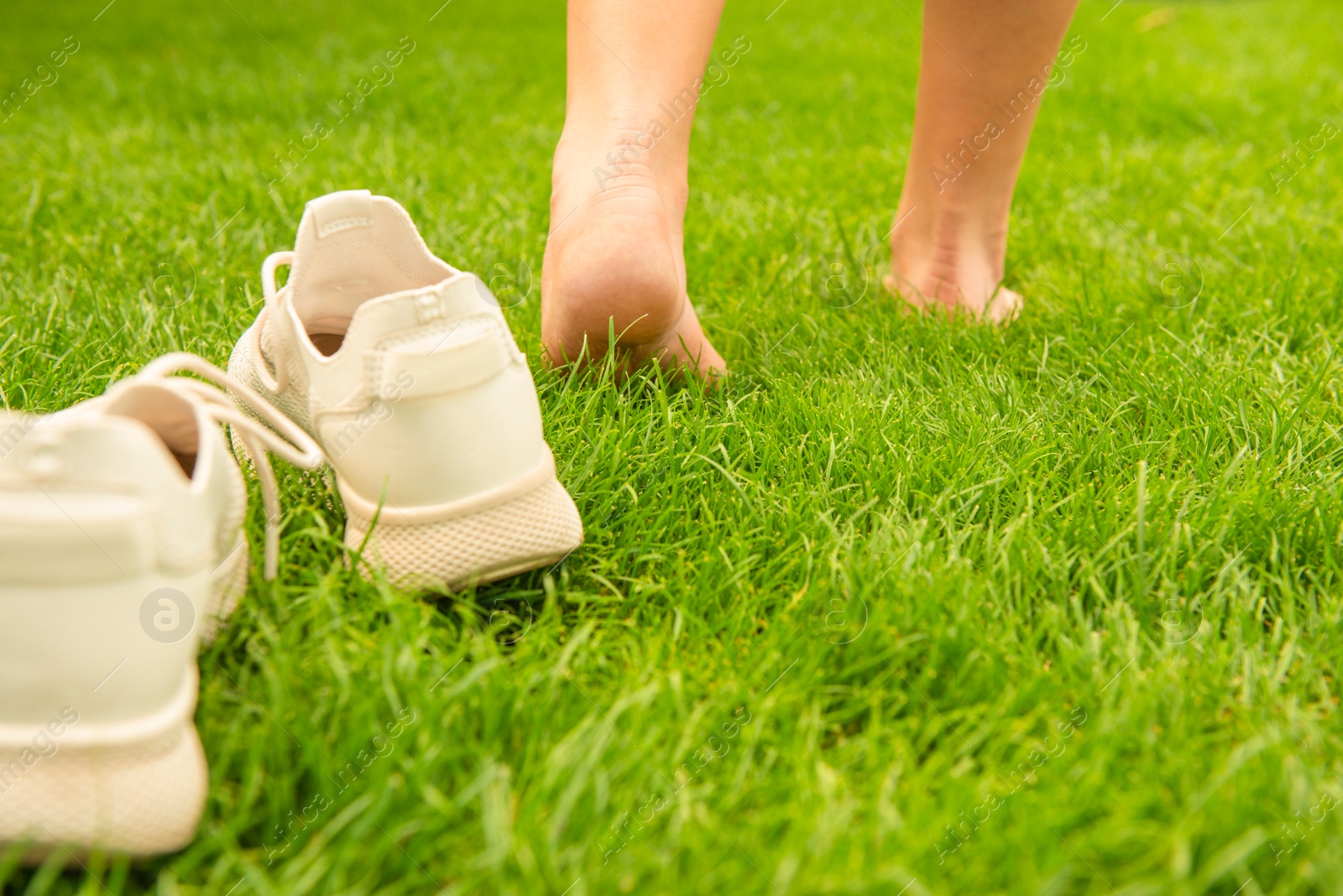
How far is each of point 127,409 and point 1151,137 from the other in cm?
329

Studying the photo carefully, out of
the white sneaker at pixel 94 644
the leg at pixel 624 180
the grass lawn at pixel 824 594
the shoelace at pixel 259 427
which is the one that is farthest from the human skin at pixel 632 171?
the white sneaker at pixel 94 644

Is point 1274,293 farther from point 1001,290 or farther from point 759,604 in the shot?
point 759,604

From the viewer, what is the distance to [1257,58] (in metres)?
4.53

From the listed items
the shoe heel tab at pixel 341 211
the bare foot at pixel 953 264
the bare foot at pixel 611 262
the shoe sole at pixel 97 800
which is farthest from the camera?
the bare foot at pixel 953 264

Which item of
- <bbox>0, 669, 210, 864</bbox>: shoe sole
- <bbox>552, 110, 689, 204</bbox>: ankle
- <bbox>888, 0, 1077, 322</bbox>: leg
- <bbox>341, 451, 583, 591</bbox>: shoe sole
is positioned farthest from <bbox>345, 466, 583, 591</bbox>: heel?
<bbox>888, 0, 1077, 322</bbox>: leg

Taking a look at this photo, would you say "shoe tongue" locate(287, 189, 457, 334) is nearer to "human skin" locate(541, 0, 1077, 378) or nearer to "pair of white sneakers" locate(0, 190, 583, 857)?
"pair of white sneakers" locate(0, 190, 583, 857)

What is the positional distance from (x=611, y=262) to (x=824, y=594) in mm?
535

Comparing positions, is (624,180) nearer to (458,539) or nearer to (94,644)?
(458,539)

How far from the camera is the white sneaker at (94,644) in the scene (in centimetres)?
73

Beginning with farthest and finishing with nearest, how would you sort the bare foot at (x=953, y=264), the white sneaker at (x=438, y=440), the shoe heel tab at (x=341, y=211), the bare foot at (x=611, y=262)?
the bare foot at (x=953, y=264) → the bare foot at (x=611, y=262) → the shoe heel tab at (x=341, y=211) → the white sneaker at (x=438, y=440)

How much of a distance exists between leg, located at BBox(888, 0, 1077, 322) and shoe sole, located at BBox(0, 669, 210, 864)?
1.49 m

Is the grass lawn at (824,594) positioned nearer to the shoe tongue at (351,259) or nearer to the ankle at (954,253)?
the ankle at (954,253)

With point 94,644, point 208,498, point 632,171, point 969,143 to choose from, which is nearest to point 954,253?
point 969,143

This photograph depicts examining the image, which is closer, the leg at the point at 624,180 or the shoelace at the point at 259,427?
the shoelace at the point at 259,427
